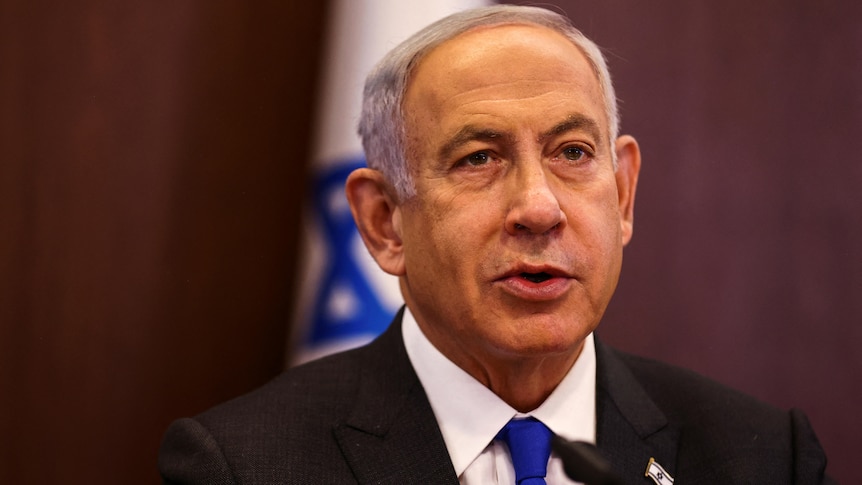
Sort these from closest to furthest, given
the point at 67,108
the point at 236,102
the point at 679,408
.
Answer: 1. the point at 679,408
2. the point at 67,108
3. the point at 236,102

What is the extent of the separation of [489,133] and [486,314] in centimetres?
36

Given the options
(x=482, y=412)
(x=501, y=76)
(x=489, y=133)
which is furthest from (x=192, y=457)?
(x=501, y=76)

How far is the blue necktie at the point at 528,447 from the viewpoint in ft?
5.98

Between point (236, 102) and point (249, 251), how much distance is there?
42 centimetres

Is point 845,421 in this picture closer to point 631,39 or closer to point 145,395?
point 631,39

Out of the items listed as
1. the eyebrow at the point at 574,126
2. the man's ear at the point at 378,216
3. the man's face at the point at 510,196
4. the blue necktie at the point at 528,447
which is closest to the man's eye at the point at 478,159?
the man's face at the point at 510,196

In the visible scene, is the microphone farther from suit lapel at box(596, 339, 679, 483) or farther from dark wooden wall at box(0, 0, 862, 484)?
dark wooden wall at box(0, 0, 862, 484)

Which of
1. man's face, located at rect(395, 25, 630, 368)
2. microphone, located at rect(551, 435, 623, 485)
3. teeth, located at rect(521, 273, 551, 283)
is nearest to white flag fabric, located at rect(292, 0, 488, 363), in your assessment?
man's face, located at rect(395, 25, 630, 368)

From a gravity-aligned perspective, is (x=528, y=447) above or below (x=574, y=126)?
below

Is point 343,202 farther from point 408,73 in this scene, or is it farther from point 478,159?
point 478,159

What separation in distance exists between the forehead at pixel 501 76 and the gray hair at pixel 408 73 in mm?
23

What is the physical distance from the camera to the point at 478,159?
6.22 ft

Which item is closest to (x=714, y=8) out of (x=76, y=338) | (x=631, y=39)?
(x=631, y=39)

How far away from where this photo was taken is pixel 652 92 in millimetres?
2783
